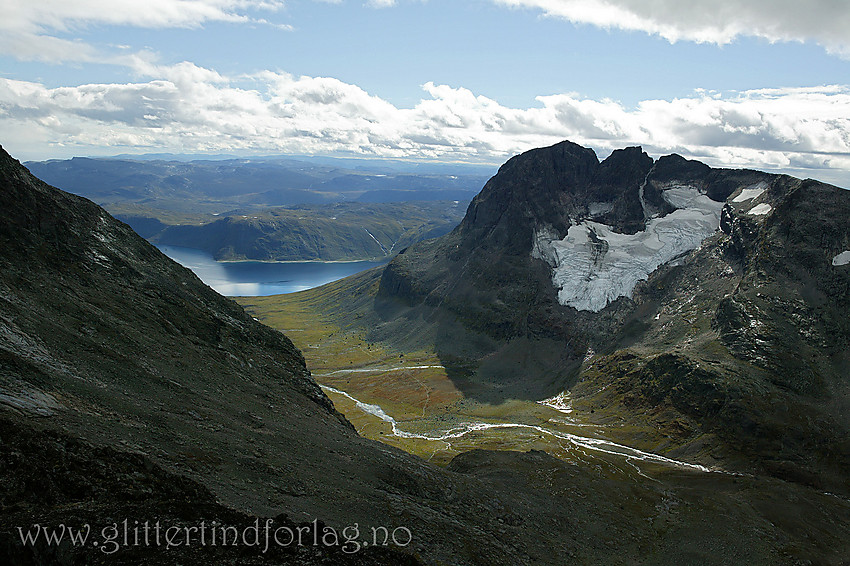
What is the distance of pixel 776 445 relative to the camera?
306 ft

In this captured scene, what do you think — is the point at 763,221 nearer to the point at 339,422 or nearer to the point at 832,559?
the point at 832,559

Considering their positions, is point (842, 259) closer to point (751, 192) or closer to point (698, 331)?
point (698, 331)

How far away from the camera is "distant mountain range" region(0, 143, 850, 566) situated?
2652 cm

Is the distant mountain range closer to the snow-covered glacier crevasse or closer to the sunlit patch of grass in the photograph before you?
the sunlit patch of grass

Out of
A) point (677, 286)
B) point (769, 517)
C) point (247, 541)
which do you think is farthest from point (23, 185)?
point (677, 286)

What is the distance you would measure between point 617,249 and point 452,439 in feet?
352

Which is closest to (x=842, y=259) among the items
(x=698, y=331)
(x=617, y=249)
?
(x=698, y=331)

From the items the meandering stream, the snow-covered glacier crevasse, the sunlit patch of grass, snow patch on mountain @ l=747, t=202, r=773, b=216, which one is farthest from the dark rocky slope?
the sunlit patch of grass

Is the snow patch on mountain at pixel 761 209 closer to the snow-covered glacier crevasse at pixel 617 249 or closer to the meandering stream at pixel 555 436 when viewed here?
the snow-covered glacier crevasse at pixel 617 249

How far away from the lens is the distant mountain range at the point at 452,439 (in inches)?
1044

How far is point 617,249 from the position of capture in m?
179

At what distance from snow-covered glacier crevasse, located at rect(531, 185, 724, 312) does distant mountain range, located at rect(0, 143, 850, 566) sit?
6.39 m

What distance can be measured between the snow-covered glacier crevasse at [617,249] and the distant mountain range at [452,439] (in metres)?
6.39

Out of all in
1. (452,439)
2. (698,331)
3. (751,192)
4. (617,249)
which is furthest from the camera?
(617,249)
